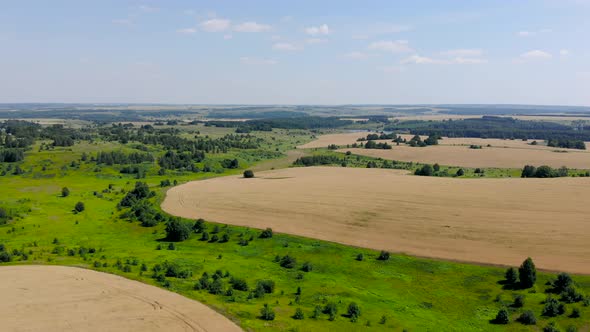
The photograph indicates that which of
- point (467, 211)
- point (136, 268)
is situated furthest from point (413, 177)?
point (136, 268)

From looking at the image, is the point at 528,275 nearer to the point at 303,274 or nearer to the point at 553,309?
the point at 553,309

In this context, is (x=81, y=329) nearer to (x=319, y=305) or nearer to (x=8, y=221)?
(x=319, y=305)

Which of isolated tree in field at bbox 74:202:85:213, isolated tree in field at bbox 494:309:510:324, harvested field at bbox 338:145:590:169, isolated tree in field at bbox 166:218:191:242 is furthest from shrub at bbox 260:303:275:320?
harvested field at bbox 338:145:590:169

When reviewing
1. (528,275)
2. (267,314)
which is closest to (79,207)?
(267,314)

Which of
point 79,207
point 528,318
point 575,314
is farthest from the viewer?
point 79,207

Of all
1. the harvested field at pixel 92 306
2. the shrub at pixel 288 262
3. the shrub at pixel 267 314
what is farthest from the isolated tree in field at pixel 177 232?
the shrub at pixel 267 314

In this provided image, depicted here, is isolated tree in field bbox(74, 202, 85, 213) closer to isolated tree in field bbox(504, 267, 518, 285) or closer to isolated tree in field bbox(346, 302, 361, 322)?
isolated tree in field bbox(346, 302, 361, 322)
